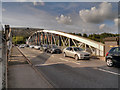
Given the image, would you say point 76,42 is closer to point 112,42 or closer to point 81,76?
point 112,42

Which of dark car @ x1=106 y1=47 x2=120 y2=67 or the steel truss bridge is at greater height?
the steel truss bridge

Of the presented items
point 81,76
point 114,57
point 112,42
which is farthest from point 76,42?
point 81,76

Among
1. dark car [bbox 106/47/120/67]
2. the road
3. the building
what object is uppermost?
the building

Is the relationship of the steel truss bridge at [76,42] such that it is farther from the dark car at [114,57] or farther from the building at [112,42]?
the dark car at [114,57]

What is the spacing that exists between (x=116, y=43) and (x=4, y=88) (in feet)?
42.3

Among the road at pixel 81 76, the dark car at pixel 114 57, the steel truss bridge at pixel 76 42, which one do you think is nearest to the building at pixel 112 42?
the steel truss bridge at pixel 76 42

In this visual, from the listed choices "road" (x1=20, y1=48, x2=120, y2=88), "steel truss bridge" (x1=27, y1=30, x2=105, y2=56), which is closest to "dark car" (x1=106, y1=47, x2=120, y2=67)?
"road" (x1=20, y1=48, x2=120, y2=88)

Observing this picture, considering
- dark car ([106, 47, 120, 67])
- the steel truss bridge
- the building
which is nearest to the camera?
dark car ([106, 47, 120, 67])

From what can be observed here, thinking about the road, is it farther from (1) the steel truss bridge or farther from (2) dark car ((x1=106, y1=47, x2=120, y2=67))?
(1) the steel truss bridge

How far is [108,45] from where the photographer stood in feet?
48.2

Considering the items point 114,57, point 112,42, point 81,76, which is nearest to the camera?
point 81,76

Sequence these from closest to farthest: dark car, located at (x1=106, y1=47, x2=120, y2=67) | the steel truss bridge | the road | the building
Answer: the road, dark car, located at (x1=106, y1=47, x2=120, y2=67), the building, the steel truss bridge

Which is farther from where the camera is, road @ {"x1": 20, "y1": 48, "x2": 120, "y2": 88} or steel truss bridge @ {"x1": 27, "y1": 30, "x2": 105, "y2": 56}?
steel truss bridge @ {"x1": 27, "y1": 30, "x2": 105, "y2": 56}

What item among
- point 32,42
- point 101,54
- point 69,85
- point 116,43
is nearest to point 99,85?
point 69,85
